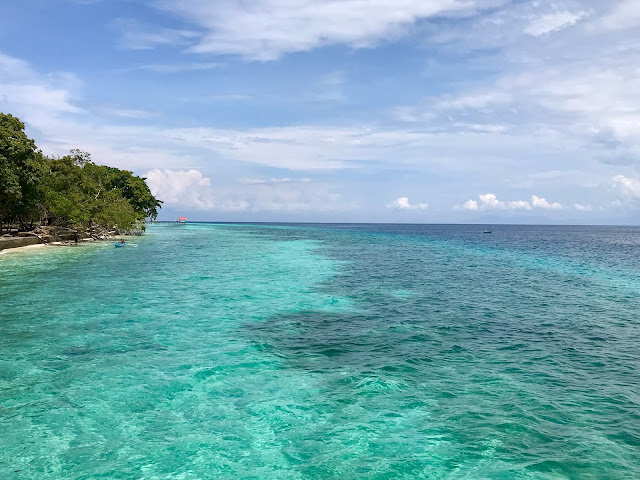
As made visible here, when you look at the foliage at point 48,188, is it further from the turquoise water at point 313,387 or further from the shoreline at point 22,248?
the turquoise water at point 313,387

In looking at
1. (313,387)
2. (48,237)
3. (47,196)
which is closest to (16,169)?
(47,196)

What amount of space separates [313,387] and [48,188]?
58.1m

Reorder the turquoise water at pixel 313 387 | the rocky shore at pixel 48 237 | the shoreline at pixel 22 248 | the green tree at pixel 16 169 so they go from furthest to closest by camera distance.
→ the rocky shore at pixel 48 237
the shoreline at pixel 22 248
the green tree at pixel 16 169
the turquoise water at pixel 313 387

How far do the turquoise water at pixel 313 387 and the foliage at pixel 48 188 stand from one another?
26.8m

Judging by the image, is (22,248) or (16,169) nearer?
(16,169)

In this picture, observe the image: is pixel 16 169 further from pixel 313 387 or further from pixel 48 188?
pixel 313 387

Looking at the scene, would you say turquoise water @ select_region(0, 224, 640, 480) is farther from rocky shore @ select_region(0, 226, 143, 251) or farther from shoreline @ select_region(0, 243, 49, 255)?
rocky shore @ select_region(0, 226, 143, 251)

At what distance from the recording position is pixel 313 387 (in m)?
12.4

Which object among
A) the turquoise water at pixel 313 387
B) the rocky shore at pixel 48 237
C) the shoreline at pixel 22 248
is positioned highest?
the rocky shore at pixel 48 237

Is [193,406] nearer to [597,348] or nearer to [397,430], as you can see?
[397,430]

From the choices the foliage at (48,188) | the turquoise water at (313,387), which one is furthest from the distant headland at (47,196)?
the turquoise water at (313,387)

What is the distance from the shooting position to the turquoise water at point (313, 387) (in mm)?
8594

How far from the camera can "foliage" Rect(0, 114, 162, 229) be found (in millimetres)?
45625

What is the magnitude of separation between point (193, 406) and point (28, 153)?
5164 centimetres
